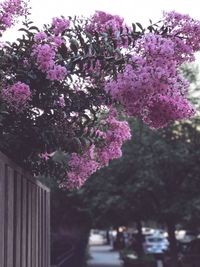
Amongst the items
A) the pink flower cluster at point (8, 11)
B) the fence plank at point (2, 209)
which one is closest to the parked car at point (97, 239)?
the pink flower cluster at point (8, 11)

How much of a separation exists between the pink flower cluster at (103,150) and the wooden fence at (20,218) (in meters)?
0.44

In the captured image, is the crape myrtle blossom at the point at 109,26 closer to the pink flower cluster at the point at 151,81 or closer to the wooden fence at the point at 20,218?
the pink flower cluster at the point at 151,81

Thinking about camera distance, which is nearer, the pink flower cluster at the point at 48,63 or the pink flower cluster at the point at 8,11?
the pink flower cluster at the point at 48,63

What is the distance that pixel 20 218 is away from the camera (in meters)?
4.75

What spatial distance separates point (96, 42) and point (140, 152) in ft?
49.1

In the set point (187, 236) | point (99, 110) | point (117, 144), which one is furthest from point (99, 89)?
point (187, 236)

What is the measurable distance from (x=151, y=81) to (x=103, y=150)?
5.51 ft

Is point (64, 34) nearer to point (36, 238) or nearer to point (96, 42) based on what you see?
point (96, 42)

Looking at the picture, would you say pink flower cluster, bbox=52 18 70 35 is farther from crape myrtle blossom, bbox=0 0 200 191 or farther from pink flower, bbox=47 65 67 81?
pink flower, bbox=47 65 67 81

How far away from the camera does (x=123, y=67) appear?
472cm

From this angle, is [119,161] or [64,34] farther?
[119,161]

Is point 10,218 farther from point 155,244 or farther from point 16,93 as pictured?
point 155,244

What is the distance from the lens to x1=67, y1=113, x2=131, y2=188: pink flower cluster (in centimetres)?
568

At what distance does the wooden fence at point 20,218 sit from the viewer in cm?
414
